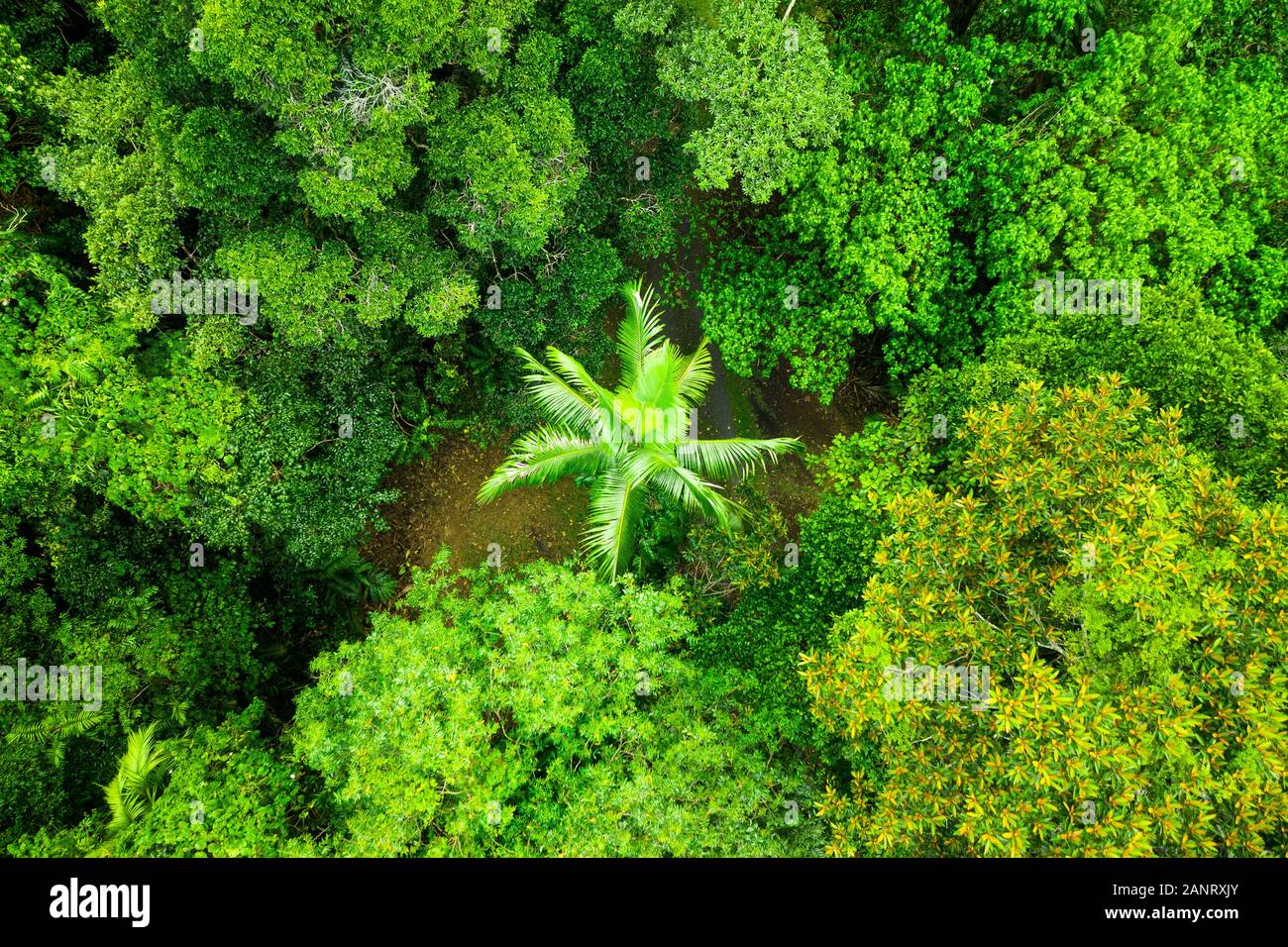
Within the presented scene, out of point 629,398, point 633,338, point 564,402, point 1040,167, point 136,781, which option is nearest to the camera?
point 136,781

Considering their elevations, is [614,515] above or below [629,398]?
below

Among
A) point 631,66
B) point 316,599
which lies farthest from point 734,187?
point 316,599

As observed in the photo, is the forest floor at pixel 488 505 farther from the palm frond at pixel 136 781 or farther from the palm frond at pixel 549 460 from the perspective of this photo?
the palm frond at pixel 136 781

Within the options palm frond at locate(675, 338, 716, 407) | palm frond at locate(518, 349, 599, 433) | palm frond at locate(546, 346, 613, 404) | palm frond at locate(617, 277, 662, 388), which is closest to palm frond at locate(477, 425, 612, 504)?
palm frond at locate(518, 349, 599, 433)

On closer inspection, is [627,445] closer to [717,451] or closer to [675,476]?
[675,476]

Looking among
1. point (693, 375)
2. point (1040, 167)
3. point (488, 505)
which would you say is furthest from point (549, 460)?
point (1040, 167)

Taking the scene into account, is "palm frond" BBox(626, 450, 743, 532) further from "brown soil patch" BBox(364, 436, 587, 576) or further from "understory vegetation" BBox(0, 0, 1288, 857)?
"brown soil patch" BBox(364, 436, 587, 576)

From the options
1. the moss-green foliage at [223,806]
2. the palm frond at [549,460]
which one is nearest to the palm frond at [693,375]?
the palm frond at [549,460]
